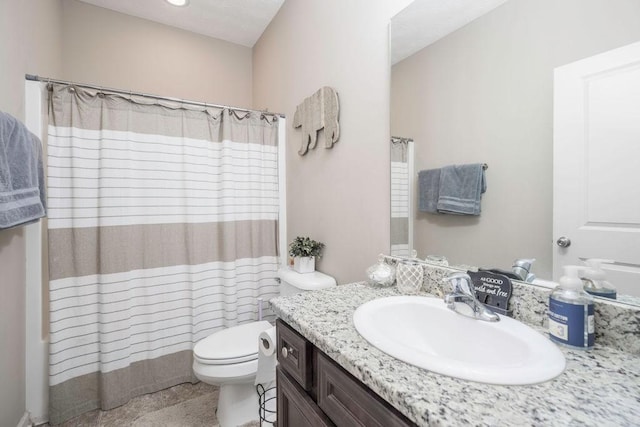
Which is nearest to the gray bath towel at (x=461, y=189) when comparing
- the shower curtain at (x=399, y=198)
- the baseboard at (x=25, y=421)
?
the shower curtain at (x=399, y=198)

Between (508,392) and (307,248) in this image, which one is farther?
(307,248)

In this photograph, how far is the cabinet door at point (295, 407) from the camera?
0.74 metres

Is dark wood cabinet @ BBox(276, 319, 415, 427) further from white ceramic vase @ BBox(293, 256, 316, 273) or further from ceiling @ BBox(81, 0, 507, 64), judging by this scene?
ceiling @ BBox(81, 0, 507, 64)

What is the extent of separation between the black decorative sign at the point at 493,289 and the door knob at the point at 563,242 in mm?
162

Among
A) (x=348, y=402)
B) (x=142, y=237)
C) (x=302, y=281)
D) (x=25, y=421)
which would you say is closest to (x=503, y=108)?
(x=348, y=402)

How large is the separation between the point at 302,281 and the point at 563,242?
1.20 meters

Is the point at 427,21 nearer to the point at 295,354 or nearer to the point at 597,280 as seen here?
the point at 597,280

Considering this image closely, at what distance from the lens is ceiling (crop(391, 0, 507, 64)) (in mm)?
998

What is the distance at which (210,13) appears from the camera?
7.59ft

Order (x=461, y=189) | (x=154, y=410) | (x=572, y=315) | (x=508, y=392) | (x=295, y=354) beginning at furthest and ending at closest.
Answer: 1. (x=154, y=410)
2. (x=461, y=189)
3. (x=295, y=354)
4. (x=572, y=315)
5. (x=508, y=392)

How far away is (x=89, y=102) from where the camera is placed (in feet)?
5.24

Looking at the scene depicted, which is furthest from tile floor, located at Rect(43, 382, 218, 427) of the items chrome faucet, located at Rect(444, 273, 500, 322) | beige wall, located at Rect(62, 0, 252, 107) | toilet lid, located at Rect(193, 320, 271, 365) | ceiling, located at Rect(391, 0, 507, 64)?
beige wall, located at Rect(62, 0, 252, 107)

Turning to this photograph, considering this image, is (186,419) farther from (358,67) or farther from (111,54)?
(111,54)

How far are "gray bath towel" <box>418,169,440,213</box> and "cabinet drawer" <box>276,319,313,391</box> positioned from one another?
0.72 meters
